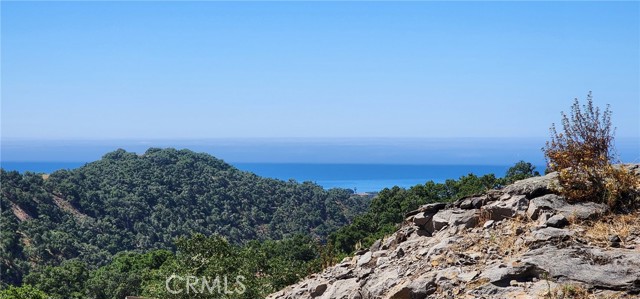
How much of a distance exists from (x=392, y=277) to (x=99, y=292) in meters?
41.0

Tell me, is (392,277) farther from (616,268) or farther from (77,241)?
(77,241)

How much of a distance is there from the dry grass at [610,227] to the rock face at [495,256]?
0.05 metres

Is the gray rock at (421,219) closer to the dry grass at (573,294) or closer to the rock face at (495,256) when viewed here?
the rock face at (495,256)

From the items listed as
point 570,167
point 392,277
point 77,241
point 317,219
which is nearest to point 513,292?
point 392,277

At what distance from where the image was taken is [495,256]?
10336mm

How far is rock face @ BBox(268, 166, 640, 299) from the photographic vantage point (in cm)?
914

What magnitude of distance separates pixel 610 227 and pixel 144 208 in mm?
86606

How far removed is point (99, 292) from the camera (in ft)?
158

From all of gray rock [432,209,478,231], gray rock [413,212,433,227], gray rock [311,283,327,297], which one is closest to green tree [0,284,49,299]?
gray rock [311,283,327,297]

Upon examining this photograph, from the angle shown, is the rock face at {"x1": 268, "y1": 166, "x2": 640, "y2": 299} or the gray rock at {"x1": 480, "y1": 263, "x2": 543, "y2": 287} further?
the gray rock at {"x1": 480, "y1": 263, "x2": 543, "y2": 287}

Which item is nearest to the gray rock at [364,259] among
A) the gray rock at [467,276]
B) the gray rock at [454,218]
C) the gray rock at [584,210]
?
the gray rock at [454,218]

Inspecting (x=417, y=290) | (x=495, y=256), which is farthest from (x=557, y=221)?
(x=417, y=290)

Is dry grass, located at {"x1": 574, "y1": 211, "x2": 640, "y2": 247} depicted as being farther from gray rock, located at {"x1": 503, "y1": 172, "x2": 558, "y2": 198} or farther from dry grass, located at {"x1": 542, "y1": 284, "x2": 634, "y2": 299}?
dry grass, located at {"x1": 542, "y1": 284, "x2": 634, "y2": 299}

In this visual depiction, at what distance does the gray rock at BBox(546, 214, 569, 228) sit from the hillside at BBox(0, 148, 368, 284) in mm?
60500
